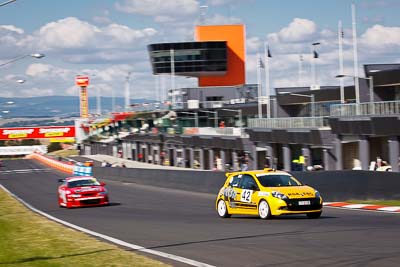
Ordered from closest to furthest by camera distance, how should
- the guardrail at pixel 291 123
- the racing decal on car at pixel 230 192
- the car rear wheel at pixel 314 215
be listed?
the car rear wheel at pixel 314 215
the racing decal on car at pixel 230 192
the guardrail at pixel 291 123

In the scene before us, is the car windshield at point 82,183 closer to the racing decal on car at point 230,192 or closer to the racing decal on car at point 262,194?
the racing decal on car at point 230,192

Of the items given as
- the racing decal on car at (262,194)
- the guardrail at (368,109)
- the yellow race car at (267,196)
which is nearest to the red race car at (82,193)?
the yellow race car at (267,196)

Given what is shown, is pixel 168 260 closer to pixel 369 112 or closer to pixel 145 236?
pixel 145 236

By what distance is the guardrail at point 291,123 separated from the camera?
52938 millimetres

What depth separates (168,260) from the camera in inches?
502

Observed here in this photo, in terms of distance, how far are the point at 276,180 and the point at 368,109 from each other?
24293mm

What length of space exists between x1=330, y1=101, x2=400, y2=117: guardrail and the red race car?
698 inches

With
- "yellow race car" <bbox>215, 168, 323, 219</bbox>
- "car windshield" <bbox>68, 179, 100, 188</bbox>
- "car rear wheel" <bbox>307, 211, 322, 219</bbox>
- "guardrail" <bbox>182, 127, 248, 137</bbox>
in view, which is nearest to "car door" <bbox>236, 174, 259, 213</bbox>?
"yellow race car" <bbox>215, 168, 323, 219</bbox>

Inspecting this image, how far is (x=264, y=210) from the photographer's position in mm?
21562

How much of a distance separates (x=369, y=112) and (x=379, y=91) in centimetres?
962

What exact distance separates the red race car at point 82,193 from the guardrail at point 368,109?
58.2ft

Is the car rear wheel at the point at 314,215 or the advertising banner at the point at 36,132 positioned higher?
the advertising banner at the point at 36,132

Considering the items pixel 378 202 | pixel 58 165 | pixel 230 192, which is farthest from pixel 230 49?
pixel 230 192

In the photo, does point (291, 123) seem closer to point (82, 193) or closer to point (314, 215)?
point (82, 193)
